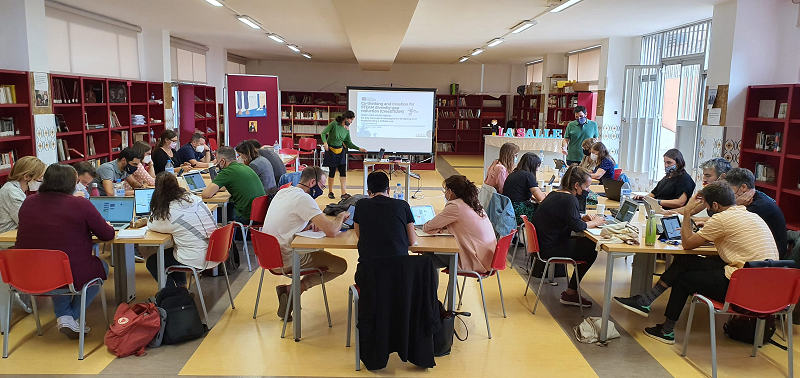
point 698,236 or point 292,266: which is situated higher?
point 698,236

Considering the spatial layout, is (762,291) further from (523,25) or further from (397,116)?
(397,116)

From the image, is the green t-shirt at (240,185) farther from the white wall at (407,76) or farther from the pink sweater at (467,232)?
the white wall at (407,76)

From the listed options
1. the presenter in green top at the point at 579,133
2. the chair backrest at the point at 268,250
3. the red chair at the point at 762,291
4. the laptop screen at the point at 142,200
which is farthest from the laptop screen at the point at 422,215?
the presenter in green top at the point at 579,133

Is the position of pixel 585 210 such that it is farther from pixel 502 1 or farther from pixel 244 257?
pixel 244 257

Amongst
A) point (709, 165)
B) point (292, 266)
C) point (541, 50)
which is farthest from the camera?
point (541, 50)

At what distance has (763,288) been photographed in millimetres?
3439

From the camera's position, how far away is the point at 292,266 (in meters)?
3.95

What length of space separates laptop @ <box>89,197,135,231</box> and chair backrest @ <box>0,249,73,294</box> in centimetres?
87

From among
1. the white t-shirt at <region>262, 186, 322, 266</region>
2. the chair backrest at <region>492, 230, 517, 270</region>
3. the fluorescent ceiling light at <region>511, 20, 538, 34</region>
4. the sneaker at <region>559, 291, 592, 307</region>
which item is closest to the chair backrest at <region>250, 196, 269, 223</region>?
the white t-shirt at <region>262, 186, 322, 266</region>

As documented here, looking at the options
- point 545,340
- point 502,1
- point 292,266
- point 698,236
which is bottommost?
point 545,340

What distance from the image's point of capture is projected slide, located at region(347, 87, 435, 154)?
39.3 ft

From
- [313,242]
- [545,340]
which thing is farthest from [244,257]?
[545,340]

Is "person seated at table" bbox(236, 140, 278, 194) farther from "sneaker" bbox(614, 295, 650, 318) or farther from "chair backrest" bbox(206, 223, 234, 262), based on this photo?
"sneaker" bbox(614, 295, 650, 318)

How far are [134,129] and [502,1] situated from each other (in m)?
6.92
